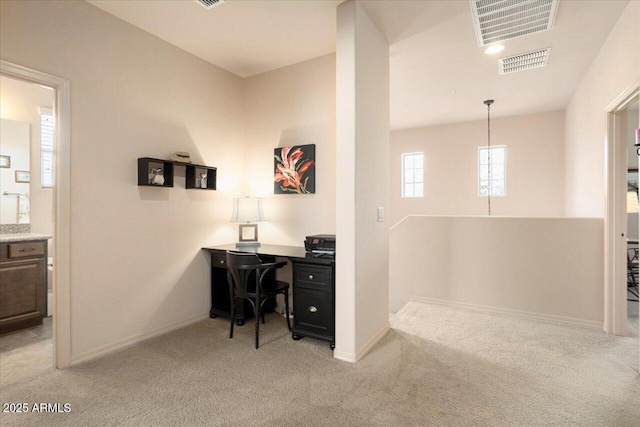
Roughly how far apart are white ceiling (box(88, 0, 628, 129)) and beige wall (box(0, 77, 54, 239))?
6.16ft

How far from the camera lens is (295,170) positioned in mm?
3582

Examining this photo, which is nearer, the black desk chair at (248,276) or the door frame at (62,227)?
the door frame at (62,227)

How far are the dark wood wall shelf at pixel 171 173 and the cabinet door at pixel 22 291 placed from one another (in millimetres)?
1498

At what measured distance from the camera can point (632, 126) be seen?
509 centimetres

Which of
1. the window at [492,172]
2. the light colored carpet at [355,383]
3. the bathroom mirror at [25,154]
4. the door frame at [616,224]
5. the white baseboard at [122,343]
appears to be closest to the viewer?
the light colored carpet at [355,383]

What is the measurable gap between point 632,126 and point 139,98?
6.70m

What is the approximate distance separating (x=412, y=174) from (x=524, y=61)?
354 cm


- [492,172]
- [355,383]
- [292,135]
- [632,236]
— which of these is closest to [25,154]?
[292,135]

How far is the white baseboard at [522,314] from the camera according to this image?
3.39 metres

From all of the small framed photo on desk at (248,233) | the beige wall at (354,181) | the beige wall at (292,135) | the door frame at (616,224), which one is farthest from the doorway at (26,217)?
the door frame at (616,224)

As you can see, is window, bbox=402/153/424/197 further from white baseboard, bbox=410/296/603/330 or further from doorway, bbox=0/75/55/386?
Result: doorway, bbox=0/75/55/386

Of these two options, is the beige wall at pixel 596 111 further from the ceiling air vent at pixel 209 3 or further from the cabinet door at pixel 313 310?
the ceiling air vent at pixel 209 3

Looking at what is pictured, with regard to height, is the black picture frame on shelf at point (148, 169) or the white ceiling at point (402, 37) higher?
the white ceiling at point (402, 37)

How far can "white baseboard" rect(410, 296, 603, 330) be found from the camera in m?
3.39
